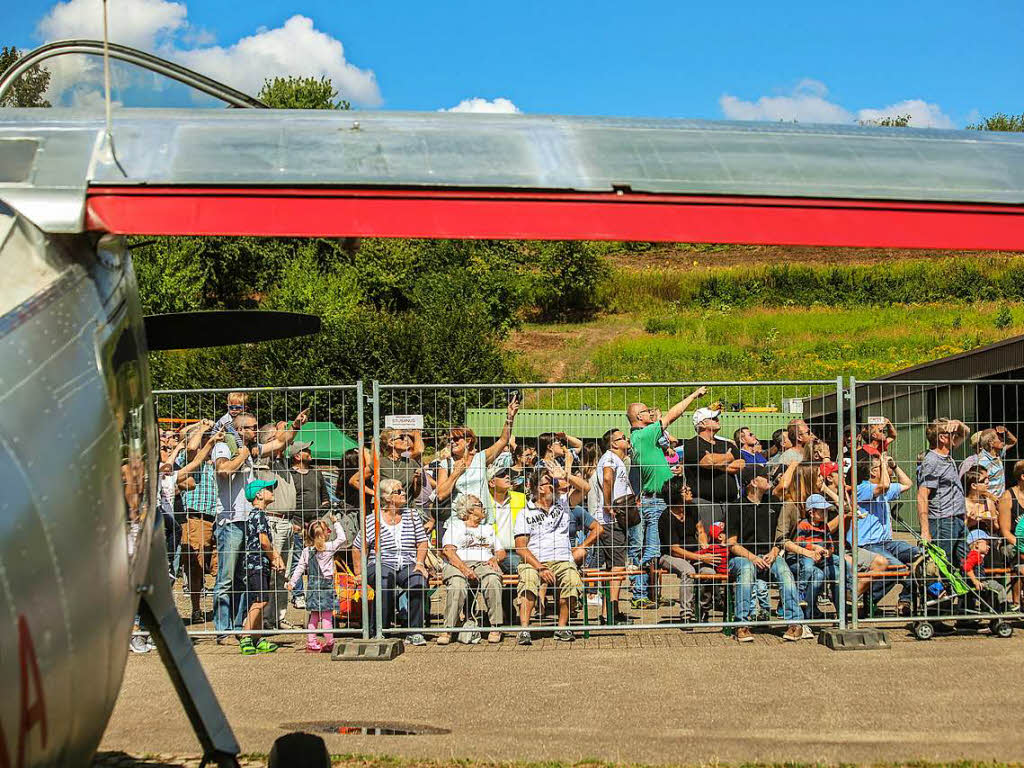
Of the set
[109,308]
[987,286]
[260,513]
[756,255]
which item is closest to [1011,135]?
[109,308]

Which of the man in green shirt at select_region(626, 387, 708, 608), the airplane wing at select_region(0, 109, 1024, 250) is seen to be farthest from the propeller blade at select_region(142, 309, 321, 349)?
the man in green shirt at select_region(626, 387, 708, 608)

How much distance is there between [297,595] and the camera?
9.08 metres

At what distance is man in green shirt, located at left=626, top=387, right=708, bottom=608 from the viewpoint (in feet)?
28.9

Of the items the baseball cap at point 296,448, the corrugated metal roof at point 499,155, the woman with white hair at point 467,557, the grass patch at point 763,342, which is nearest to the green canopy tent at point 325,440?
the baseball cap at point 296,448

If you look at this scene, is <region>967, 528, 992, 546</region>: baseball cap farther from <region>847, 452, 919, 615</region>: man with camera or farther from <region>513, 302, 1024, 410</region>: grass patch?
<region>513, 302, 1024, 410</region>: grass patch

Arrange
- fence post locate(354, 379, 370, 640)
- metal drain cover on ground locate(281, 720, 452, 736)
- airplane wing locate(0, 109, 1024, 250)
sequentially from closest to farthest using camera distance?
airplane wing locate(0, 109, 1024, 250) < metal drain cover on ground locate(281, 720, 452, 736) < fence post locate(354, 379, 370, 640)

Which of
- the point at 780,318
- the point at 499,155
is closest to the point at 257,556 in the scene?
the point at 499,155

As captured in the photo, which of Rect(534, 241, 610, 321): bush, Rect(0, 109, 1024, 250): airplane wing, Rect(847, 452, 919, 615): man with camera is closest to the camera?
Rect(0, 109, 1024, 250): airplane wing

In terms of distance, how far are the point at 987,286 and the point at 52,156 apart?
59808 mm

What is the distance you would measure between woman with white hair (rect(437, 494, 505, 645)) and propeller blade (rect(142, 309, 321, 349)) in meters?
3.61

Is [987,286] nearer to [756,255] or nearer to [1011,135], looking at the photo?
[756,255]

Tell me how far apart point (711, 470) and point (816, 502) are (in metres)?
0.93

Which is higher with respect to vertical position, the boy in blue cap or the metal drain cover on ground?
the boy in blue cap

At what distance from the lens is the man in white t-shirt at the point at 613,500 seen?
878 cm
